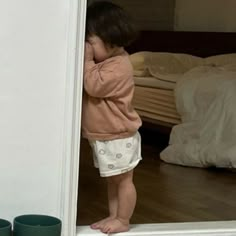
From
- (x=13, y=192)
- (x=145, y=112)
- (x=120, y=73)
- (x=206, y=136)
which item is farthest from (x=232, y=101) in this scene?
(x=13, y=192)

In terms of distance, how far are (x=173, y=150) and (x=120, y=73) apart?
1836 mm

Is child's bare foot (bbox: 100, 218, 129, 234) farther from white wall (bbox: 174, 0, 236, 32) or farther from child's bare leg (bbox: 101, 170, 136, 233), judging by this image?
white wall (bbox: 174, 0, 236, 32)

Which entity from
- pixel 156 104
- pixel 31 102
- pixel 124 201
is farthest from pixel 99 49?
pixel 156 104

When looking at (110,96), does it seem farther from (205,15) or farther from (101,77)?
(205,15)

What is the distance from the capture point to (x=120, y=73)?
1.86m

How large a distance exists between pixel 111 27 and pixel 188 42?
335 cm

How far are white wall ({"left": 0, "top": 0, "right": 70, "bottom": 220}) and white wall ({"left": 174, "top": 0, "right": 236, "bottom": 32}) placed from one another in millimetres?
3699

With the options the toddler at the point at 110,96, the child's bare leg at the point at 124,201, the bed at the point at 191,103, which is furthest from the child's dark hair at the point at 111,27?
the bed at the point at 191,103

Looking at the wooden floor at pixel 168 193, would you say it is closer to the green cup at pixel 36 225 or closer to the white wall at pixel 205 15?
the green cup at pixel 36 225

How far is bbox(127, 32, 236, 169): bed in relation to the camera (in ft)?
11.5

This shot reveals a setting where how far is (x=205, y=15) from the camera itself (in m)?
5.48

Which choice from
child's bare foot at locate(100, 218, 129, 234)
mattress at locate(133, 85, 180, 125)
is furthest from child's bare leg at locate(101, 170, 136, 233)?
mattress at locate(133, 85, 180, 125)

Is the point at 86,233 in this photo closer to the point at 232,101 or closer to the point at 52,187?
the point at 52,187

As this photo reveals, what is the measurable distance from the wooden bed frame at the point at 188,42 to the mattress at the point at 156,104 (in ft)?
3.19
